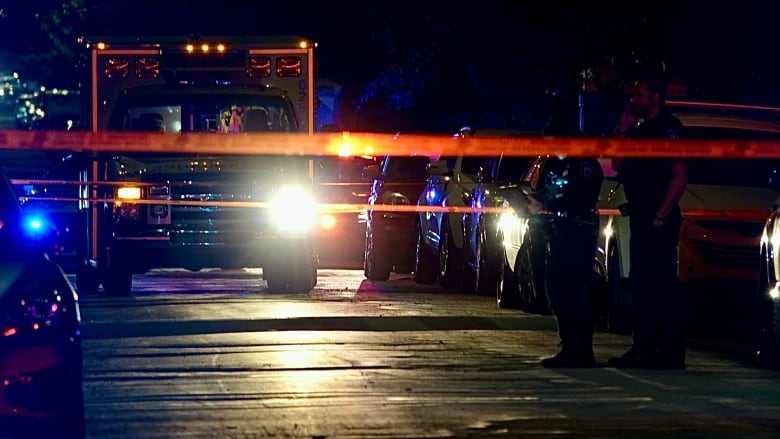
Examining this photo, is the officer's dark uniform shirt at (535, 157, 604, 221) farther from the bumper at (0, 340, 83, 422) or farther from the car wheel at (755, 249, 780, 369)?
the bumper at (0, 340, 83, 422)

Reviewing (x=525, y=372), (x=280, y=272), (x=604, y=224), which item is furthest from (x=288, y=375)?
(x=280, y=272)

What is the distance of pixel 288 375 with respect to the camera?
35.2 ft

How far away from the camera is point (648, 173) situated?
1126cm

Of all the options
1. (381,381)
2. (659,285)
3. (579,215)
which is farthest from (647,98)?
(381,381)

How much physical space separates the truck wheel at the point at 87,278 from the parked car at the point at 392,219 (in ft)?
10.7

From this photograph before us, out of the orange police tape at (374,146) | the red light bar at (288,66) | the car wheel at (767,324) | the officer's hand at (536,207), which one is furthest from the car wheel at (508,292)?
the red light bar at (288,66)

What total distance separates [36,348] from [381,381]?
11.5 ft

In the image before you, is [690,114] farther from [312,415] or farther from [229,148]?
[312,415]

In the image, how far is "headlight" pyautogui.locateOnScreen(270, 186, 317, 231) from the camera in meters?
17.6

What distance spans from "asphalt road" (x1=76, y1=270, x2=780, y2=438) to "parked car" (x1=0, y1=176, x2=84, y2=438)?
3.58ft

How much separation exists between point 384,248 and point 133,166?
3622 mm

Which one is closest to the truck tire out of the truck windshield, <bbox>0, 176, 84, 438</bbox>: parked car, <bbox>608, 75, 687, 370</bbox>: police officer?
the truck windshield

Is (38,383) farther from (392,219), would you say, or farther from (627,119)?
(392,219)

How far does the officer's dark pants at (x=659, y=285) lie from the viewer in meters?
11.3
